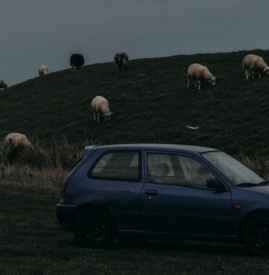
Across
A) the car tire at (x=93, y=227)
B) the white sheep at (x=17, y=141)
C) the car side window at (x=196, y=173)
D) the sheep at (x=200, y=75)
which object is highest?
the sheep at (x=200, y=75)

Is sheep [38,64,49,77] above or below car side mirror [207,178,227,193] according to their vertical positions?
above

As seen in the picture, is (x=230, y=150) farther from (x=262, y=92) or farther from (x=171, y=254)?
(x=171, y=254)

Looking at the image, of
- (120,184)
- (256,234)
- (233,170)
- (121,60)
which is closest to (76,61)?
(121,60)

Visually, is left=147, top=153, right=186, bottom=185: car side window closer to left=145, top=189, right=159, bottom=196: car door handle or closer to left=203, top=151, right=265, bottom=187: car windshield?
left=145, top=189, right=159, bottom=196: car door handle

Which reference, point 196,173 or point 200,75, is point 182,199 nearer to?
point 196,173

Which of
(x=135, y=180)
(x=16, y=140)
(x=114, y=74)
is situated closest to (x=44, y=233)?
(x=135, y=180)

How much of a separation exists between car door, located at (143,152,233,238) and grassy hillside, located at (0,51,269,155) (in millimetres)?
24704

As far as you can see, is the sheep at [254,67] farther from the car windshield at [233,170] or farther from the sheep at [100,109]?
the car windshield at [233,170]

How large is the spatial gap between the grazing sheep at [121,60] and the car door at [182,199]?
54510mm

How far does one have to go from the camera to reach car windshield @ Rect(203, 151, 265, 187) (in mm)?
13828

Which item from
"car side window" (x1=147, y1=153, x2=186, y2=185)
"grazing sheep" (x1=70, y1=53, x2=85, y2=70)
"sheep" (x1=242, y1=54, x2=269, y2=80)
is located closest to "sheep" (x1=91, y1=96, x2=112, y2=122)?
"sheep" (x1=242, y1=54, x2=269, y2=80)

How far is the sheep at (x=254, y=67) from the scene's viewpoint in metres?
55.5

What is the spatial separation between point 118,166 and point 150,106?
4146 centimetres

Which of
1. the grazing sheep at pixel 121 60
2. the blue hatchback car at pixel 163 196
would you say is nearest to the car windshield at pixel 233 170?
the blue hatchback car at pixel 163 196
